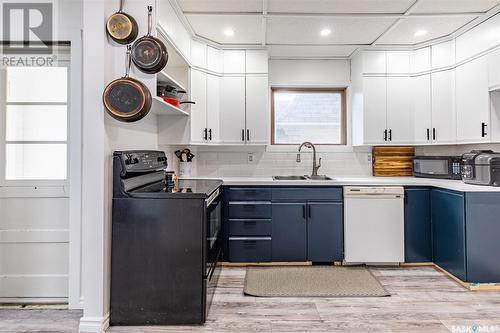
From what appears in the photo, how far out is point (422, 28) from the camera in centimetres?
312

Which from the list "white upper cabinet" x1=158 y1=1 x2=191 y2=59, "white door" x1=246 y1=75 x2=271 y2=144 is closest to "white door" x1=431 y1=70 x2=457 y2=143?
"white door" x1=246 y1=75 x2=271 y2=144

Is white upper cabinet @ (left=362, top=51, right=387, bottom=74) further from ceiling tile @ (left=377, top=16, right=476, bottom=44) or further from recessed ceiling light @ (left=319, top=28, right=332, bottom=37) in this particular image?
recessed ceiling light @ (left=319, top=28, right=332, bottom=37)

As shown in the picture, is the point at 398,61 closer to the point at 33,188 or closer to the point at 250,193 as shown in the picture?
the point at 250,193

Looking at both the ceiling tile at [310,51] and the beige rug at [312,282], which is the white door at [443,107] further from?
the beige rug at [312,282]

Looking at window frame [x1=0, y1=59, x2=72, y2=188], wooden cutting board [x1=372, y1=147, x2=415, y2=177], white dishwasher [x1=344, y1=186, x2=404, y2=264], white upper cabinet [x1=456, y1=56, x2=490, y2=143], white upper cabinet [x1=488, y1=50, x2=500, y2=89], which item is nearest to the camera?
window frame [x1=0, y1=59, x2=72, y2=188]

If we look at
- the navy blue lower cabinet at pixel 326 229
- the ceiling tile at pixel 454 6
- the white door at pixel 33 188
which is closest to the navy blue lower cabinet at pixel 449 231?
the navy blue lower cabinet at pixel 326 229

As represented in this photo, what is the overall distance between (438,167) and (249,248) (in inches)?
87.5

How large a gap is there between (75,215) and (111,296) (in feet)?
2.12

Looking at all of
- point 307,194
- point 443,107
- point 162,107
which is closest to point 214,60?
point 162,107

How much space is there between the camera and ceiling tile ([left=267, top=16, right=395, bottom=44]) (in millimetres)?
2941

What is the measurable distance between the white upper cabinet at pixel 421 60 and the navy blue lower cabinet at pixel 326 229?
6.06 feet

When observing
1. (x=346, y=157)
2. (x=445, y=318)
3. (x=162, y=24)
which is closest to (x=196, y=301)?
(x=445, y=318)

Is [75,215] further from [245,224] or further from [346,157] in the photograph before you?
[346,157]

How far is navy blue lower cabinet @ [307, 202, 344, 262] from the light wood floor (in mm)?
622
